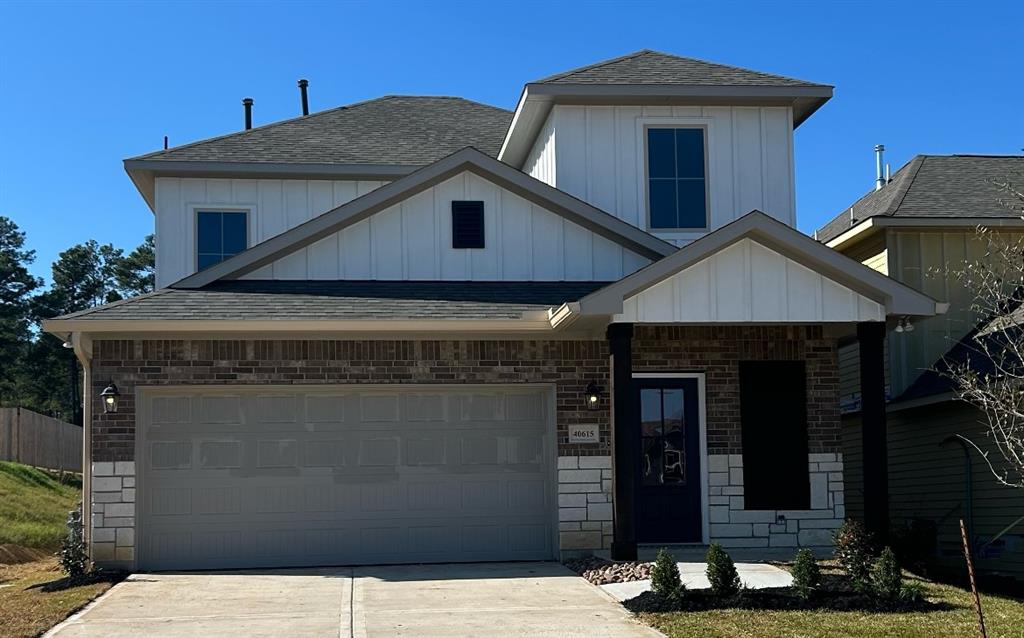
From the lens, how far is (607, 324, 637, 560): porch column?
1370 centimetres

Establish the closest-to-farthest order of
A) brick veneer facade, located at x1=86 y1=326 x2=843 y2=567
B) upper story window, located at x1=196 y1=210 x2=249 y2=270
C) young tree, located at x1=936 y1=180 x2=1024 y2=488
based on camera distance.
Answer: young tree, located at x1=936 y1=180 x2=1024 y2=488
brick veneer facade, located at x1=86 y1=326 x2=843 y2=567
upper story window, located at x1=196 y1=210 x2=249 y2=270

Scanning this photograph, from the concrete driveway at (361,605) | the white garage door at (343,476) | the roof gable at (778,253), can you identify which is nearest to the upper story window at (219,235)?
the white garage door at (343,476)

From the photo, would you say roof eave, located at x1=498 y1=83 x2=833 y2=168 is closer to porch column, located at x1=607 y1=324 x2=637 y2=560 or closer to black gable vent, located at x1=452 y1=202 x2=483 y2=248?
black gable vent, located at x1=452 y1=202 x2=483 y2=248

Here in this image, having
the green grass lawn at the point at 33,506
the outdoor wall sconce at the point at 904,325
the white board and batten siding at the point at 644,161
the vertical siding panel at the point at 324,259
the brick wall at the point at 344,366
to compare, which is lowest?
the green grass lawn at the point at 33,506

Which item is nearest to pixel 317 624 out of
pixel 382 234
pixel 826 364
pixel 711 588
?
pixel 711 588

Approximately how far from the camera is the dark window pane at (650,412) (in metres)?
15.7

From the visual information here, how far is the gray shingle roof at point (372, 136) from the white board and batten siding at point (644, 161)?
12.2 feet

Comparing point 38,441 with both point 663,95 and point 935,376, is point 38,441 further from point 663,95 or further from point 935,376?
point 935,376

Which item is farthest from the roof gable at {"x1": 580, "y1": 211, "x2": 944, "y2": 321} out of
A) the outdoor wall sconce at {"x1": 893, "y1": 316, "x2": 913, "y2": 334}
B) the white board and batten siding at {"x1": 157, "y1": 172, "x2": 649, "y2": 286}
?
the white board and batten siding at {"x1": 157, "y1": 172, "x2": 649, "y2": 286}

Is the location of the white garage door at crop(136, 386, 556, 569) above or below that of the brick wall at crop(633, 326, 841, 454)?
below

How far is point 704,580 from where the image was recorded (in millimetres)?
12438

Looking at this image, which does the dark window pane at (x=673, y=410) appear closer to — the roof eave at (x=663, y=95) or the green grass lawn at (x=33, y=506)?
the roof eave at (x=663, y=95)

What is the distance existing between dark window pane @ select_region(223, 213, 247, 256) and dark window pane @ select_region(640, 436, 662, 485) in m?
8.03

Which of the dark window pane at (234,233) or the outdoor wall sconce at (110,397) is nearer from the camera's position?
the outdoor wall sconce at (110,397)
